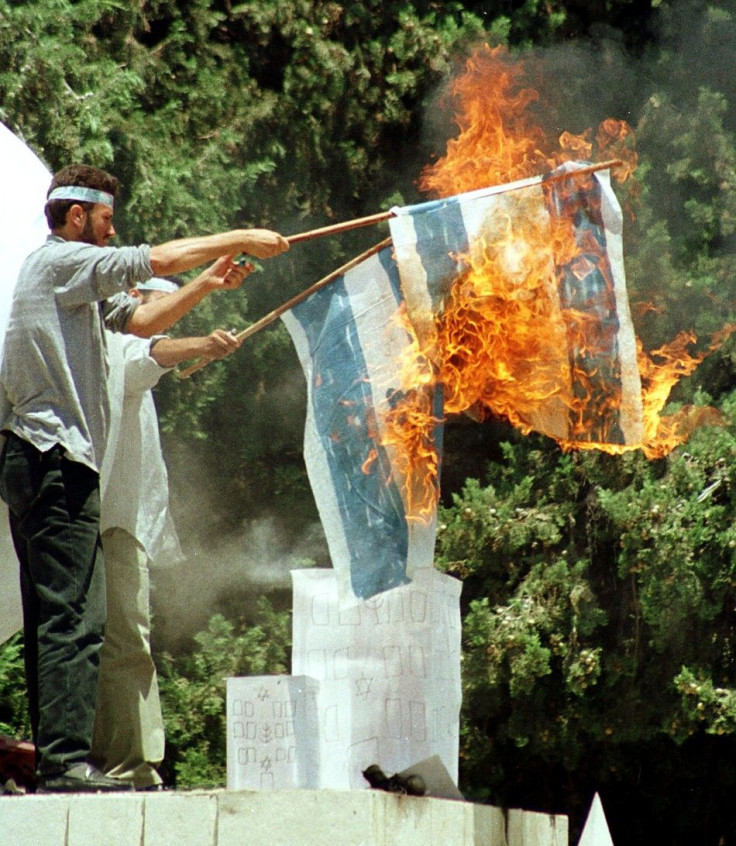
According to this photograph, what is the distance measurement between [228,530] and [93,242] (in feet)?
21.3

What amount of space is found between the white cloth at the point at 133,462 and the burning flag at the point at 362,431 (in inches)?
24.5

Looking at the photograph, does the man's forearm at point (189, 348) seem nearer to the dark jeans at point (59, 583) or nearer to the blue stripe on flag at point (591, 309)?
the dark jeans at point (59, 583)

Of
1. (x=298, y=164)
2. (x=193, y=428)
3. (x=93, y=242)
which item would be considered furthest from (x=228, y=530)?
(x=93, y=242)

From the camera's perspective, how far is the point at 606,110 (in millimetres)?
11039

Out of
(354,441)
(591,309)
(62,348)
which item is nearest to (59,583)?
(62,348)

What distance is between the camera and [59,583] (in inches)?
207

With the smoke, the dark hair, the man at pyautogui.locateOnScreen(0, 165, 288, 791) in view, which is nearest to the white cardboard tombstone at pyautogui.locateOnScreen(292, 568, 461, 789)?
the man at pyautogui.locateOnScreen(0, 165, 288, 791)

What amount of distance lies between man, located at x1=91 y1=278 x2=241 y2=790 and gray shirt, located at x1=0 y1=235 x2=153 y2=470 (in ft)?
1.39

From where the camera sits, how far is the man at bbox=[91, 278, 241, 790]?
6.05 meters

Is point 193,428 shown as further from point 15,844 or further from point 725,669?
point 15,844

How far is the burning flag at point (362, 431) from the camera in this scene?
636 cm

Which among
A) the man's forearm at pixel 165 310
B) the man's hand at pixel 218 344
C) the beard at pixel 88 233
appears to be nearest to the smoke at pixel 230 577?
Result: the man's hand at pixel 218 344

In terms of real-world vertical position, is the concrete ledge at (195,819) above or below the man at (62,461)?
below

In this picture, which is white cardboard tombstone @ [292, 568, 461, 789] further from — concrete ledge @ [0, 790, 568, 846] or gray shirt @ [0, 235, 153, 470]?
concrete ledge @ [0, 790, 568, 846]
